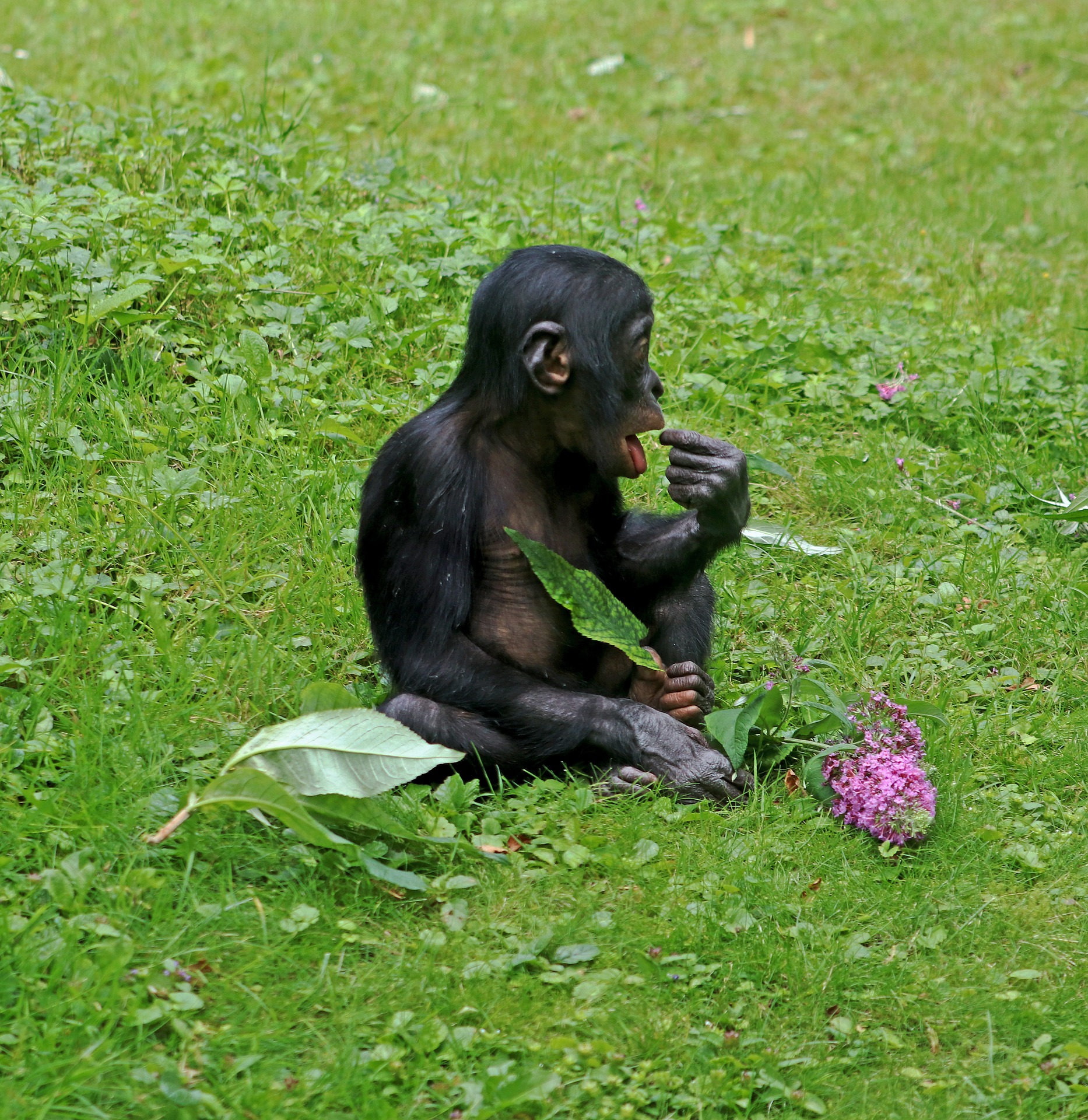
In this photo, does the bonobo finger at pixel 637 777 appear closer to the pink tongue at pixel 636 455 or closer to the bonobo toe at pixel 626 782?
the bonobo toe at pixel 626 782

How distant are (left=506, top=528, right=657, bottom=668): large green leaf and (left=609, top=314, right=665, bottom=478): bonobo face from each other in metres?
0.30

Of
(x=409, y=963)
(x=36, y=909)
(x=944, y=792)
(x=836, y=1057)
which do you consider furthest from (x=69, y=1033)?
(x=944, y=792)

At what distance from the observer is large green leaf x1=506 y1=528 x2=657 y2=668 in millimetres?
3777

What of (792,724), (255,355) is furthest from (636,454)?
(255,355)

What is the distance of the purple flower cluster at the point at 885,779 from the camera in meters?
3.51

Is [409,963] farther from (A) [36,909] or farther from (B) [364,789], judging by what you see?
(A) [36,909]

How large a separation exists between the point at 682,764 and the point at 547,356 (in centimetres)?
115

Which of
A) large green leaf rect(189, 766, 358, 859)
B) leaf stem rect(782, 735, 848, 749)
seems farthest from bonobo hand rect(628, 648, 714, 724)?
large green leaf rect(189, 766, 358, 859)

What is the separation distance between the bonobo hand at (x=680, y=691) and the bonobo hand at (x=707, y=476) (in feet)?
1.43

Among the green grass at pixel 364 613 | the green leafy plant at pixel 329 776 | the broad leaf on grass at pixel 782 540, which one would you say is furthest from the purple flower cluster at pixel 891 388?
the green leafy plant at pixel 329 776

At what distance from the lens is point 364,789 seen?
327cm

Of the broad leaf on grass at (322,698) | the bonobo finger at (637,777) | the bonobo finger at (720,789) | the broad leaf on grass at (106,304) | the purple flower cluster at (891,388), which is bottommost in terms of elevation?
the bonobo finger at (720,789)

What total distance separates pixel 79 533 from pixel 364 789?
1.71 m

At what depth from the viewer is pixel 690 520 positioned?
4250 mm
